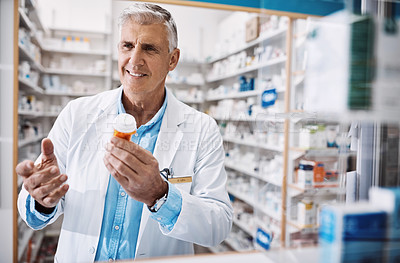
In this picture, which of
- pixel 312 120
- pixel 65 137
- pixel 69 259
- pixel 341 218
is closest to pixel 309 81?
pixel 341 218

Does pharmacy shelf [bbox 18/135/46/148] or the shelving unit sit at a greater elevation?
the shelving unit

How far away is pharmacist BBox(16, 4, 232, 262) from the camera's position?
118cm

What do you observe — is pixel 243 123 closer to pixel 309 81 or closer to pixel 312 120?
pixel 312 120

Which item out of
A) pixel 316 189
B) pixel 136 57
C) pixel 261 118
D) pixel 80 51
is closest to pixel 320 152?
pixel 316 189

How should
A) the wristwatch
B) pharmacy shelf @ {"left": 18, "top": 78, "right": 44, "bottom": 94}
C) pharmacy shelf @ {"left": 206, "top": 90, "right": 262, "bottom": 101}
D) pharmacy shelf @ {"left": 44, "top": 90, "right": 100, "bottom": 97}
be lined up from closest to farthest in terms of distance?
the wristwatch
pharmacy shelf @ {"left": 44, "top": 90, "right": 100, "bottom": 97}
pharmacy shelf @ {"left": 18, "top": 78, "right": 44, "bottom": 94}
pharmacy shelf @ {"left": 206, "top": 90, "right": 262, "bottom": 101}

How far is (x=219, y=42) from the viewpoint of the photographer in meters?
2.18

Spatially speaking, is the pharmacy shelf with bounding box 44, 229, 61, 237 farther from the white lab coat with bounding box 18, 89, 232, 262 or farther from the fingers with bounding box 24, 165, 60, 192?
the fingers with bounding box 24, 165, 60, 192

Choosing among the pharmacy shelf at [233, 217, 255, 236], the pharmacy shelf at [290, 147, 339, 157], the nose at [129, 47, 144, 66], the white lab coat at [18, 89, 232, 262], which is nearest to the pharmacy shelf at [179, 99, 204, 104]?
the white lab coat at [18, 89, 232, 262]

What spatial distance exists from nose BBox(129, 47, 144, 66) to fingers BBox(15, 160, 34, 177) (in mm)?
532

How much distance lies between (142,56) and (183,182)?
1.86 feet

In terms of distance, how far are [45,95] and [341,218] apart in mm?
1662

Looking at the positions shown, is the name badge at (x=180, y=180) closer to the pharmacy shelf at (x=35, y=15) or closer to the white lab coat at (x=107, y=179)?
the white lab coat at (x=107, y=179)

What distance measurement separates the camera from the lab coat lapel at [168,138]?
1.25m

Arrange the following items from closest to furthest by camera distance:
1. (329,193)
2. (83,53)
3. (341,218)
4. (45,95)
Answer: (341,218), (329,193), (45,95), (83,53)
